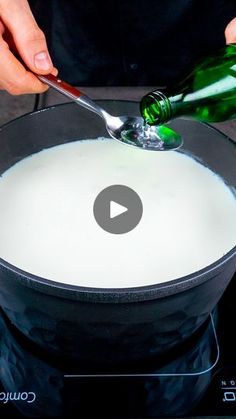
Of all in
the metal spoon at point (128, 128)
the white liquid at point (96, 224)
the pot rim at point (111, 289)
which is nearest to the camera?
the pot rim at point (111, 289)

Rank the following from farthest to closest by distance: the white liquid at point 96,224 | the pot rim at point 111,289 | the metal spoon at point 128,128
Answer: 1. the metal spoon at point 128,128
2. the white liquid at point 96,224
3. the pot rim at point 111,289

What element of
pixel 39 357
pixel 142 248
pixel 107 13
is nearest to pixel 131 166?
pixel 142 248

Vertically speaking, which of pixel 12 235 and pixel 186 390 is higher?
pixel 12 235

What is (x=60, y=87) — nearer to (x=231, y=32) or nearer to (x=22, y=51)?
(x=22, y=51)

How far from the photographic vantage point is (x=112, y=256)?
2.30ft

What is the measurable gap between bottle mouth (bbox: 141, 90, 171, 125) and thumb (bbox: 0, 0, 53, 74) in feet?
0.48

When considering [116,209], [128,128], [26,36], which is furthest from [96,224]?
[26,36]

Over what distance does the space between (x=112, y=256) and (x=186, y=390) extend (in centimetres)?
19

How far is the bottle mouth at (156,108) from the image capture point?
2.44 feet

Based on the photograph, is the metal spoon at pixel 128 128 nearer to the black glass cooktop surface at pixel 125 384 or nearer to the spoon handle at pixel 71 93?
the spoon handle at pixel 71 93

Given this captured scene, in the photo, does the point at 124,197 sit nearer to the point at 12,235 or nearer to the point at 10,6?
the point at 12,235

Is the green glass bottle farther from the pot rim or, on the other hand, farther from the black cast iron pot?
the pot rim

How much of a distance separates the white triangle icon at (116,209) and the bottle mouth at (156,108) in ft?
0.40
